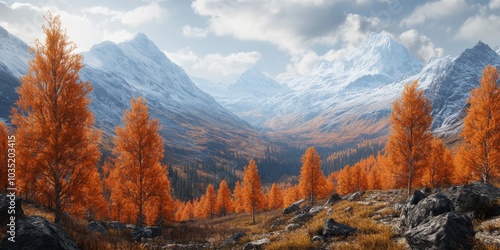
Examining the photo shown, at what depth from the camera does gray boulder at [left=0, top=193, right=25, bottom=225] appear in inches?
377

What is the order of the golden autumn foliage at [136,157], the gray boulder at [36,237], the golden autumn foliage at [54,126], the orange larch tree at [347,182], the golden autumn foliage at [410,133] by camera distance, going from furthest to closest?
the orange larch tree at [347,182]
the golden autumn foliage at [410,133]
the golden autumn foliage at [136,157]
the golden autumn foliage at [54,126]
the gray boulder at [36,237]

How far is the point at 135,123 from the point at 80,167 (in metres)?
7.76

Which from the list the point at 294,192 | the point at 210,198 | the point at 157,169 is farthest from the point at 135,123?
the point at 294,192

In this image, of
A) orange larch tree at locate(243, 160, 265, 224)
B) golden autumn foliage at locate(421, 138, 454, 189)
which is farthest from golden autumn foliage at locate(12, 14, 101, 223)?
golden autumn foliage at locate(421, 138, 454, 189)

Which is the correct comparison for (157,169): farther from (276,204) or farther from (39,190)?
(276,204)

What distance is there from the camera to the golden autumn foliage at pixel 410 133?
26938 millimetres

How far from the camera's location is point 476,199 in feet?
35.6

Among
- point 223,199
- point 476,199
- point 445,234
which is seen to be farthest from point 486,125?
point 223,199

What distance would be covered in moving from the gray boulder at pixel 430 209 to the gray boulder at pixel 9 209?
14.4 m

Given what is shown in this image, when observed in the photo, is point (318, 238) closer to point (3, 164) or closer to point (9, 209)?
point (9, 209)

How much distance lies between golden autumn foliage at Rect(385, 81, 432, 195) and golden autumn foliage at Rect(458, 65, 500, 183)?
3.99 meters

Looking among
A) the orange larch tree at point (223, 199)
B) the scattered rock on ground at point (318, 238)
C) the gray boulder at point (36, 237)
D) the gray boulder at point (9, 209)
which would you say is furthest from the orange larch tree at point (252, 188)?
the gray boulder at point (36, 237)

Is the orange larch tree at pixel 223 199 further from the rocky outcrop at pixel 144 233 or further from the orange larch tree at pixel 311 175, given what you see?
the rocky outcrop at pixel 144 233

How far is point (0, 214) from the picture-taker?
959cm
